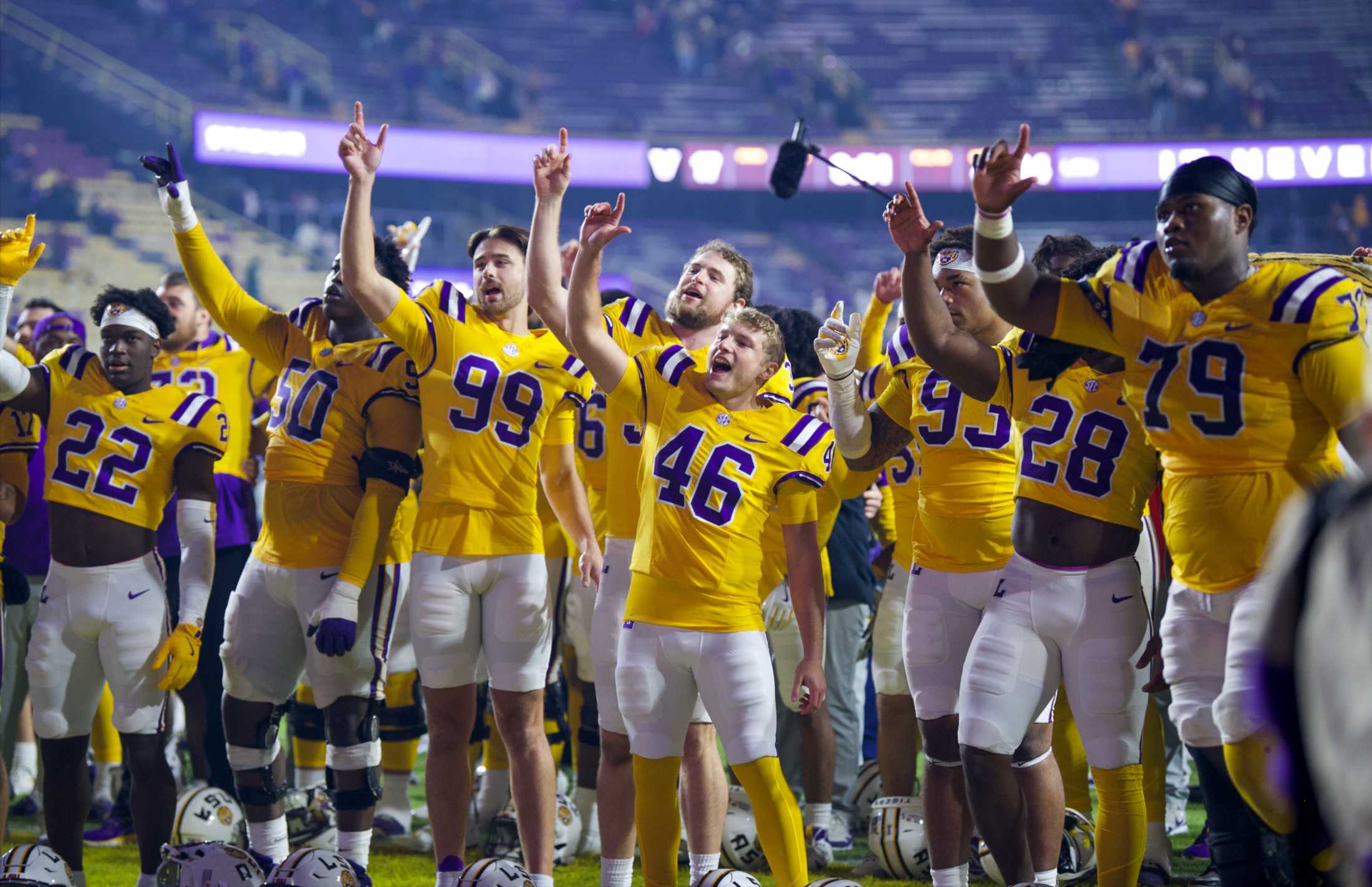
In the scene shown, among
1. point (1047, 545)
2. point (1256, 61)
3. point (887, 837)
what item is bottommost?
point (887, 837)

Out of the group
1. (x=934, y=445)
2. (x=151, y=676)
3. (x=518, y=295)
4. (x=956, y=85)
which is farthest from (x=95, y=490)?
(x=956, y=85)

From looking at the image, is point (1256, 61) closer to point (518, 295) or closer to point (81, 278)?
point (81, 278)

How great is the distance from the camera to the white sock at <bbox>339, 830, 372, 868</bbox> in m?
4.80

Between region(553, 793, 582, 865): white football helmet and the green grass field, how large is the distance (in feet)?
0.15

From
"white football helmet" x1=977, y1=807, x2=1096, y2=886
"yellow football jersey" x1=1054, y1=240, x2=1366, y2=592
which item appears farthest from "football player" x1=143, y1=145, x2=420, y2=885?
"yellow football jersey" x1=1054, y1=240, x2=1366, y2=592

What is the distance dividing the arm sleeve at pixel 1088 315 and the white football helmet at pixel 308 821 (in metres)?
3.51

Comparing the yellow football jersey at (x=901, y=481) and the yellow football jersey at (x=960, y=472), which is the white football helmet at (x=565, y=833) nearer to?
the yellow football jersey at (x=901, y=481)

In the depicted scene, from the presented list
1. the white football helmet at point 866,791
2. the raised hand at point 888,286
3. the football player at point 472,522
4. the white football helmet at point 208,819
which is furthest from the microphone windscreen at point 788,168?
the white football helmet at point 208,819

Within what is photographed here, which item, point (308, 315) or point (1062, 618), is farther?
point (308, 315)

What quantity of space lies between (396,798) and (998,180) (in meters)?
3.94

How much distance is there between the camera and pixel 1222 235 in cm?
336

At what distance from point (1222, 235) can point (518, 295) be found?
254 centimetres

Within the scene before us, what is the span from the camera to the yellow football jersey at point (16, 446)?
211 inches

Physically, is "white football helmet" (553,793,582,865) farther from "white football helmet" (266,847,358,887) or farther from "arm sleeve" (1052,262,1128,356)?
"arm sleeve" (1052,262,1128,356)
